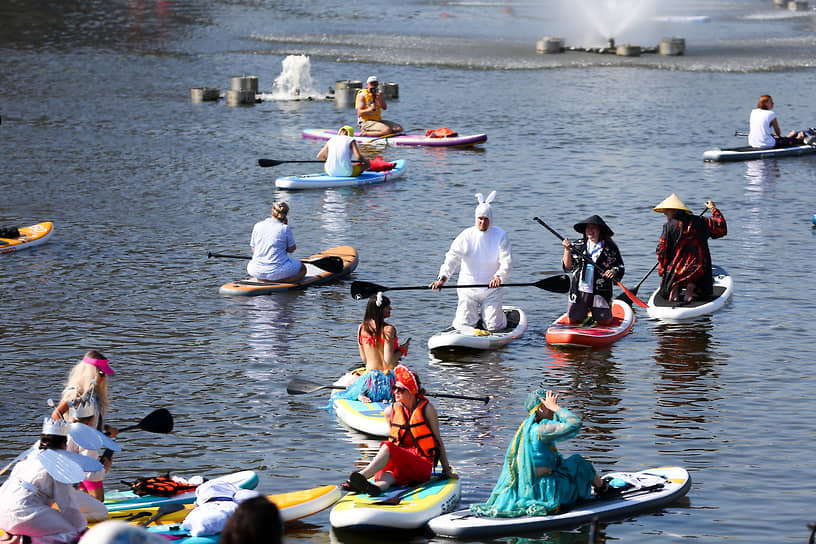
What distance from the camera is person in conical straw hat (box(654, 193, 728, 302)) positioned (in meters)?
17.9

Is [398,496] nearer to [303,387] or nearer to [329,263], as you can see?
[303,387]

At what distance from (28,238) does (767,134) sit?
1915 centimetres

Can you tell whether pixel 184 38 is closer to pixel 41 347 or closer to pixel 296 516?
pixel 41 347

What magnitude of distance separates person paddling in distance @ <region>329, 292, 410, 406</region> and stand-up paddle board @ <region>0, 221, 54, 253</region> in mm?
10857

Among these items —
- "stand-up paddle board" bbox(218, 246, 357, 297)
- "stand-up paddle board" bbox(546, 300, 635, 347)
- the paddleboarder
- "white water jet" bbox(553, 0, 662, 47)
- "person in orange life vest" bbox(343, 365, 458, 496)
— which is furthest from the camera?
"white water jet" bbox(553, 0, 662, 47)

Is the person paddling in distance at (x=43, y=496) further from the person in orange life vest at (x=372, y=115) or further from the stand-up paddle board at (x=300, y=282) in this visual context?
the person in orange life vest at (x=372, y=115)

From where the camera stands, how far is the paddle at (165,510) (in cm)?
1029

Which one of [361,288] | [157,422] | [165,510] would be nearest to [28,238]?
[361,288]

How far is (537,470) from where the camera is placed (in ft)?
34.7

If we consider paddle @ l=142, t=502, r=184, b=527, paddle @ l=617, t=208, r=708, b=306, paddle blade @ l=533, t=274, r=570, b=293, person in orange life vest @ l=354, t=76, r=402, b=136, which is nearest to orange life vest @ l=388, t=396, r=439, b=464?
paddle @ l=142, t=502, r=184, b=527

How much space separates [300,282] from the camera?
64.8ft

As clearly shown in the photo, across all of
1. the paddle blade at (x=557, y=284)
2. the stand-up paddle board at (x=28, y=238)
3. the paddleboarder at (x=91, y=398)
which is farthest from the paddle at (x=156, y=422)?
the stand-up paddle board at (x=28, y=238)

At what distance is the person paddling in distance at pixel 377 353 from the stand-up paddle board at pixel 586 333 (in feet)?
11.4

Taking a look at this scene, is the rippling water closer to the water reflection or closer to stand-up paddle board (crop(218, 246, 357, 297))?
the water reflection
